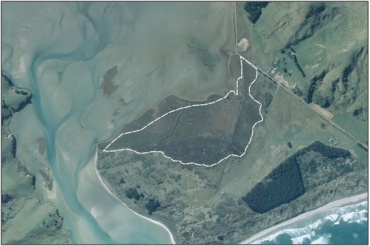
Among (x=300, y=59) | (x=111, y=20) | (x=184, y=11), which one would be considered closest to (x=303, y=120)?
(x=300, y=59)

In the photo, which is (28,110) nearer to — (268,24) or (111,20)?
(111,20)

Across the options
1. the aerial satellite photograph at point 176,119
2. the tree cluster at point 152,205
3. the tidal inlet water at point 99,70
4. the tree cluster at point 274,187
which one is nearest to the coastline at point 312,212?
the aerial satellite photograph at point 176,119

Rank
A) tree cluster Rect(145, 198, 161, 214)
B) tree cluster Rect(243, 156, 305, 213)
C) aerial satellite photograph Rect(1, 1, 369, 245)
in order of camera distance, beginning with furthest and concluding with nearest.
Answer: tree cluster Rect(243, 156, 305, 213)
tree cluster Rect(145, 198, 161, 214)
aerial satellite photograph Rect(1, 1, 369, 245)

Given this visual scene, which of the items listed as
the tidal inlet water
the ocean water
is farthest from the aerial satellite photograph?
the ocean water

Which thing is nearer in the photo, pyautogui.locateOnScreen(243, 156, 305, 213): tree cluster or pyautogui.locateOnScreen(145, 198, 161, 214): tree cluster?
pyautogui.locateOnScreen(145, 198, 161, 214): tree cluster

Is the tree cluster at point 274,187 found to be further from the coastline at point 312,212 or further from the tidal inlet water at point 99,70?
the tidal inlet water at point 99,70

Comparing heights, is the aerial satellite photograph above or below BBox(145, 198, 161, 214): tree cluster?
above

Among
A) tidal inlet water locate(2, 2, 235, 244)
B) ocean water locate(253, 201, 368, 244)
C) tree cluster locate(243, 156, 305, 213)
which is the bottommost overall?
ocean water locate(253, 201, 368, 244)

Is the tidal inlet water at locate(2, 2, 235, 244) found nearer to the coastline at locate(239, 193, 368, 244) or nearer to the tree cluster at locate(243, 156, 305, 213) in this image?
the tree cluster at locate(243, 156, 305, 213)
